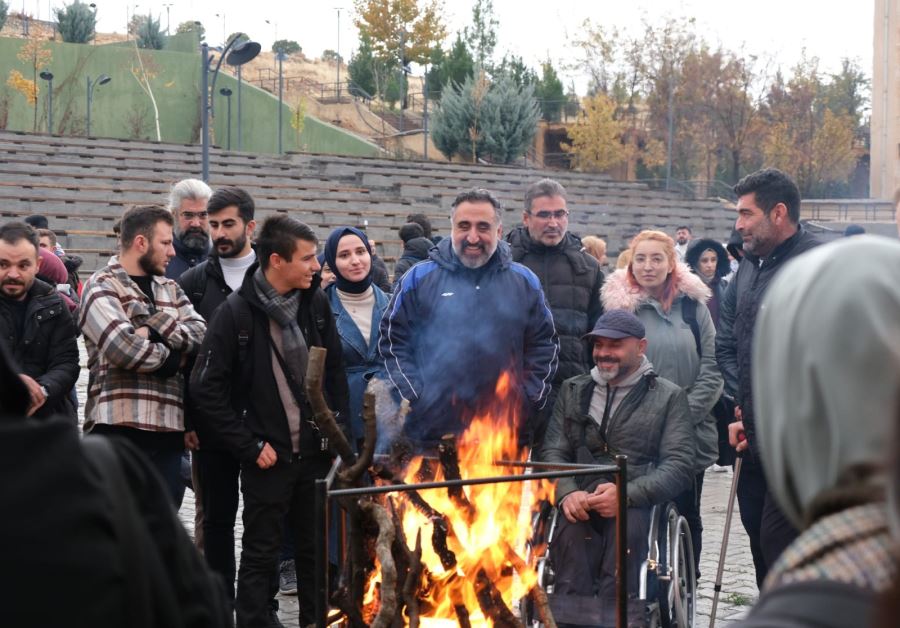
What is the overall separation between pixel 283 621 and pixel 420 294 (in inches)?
70.9

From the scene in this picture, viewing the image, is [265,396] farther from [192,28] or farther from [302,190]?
[192,28]

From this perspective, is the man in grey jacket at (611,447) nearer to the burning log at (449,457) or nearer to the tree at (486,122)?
the burning log at (449,457)

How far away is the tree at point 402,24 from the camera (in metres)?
52.4

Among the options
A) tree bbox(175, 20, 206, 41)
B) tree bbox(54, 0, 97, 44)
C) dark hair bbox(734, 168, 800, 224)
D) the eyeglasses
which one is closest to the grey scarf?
the eyeglasses

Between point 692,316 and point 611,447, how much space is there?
1.42 meters

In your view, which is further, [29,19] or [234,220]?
[29,19]

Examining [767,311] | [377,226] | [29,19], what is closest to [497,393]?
[767,311]

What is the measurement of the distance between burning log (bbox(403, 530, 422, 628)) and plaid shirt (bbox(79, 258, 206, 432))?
1569 mm

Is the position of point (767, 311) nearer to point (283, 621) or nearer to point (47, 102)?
point (283, 621)

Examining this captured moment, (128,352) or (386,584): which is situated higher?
(128,352)

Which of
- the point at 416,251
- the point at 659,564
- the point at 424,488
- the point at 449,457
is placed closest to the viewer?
the point at 424,488

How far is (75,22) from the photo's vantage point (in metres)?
50.6

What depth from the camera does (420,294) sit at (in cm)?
Result: 627

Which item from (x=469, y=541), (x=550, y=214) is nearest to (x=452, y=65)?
(x=550, y=214)
